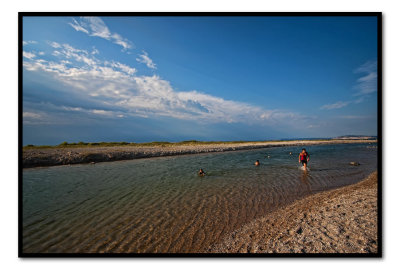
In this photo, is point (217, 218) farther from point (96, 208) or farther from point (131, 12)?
point (131, 12)

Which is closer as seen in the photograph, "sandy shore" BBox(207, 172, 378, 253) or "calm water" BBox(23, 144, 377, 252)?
"sandy shore" BBox(207, 172, 378, 253)

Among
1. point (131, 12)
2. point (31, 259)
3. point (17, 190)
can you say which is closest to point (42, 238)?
point (31, 259)

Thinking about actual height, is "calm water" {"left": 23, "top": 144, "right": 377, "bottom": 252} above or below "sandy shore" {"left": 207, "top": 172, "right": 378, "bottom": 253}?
below

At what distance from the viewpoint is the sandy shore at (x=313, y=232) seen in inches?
163

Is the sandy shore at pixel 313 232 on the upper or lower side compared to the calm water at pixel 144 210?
upper

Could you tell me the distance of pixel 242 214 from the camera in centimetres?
689

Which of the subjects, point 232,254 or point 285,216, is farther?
point 285,216

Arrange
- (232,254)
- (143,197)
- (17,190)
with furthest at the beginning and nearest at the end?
1. (143,197)
2. (17,190)
3. (232,254)

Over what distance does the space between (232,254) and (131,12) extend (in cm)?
763

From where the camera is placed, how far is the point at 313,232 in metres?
4.71

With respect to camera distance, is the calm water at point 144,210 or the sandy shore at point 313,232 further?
the calm water at point 144,210

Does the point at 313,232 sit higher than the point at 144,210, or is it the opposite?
the point at 313,232

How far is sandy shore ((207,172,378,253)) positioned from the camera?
4.13 meters

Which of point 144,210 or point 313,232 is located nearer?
point 313,232
